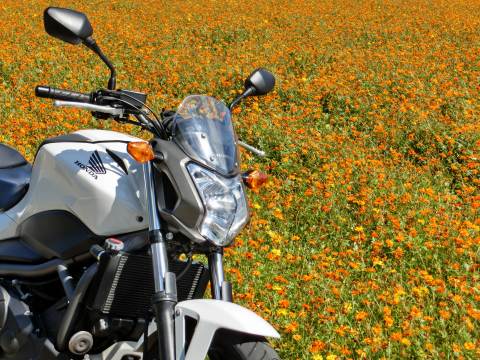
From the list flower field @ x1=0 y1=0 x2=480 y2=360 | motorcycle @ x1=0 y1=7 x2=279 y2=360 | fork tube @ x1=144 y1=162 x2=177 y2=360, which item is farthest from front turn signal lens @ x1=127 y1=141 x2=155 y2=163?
flower field @ x1=0 y1=0 x2=480 y2=360

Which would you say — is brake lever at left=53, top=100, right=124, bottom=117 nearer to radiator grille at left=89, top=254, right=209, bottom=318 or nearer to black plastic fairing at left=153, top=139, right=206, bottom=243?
black plastic fairing at left=153, top=139, right=206, bottom=243

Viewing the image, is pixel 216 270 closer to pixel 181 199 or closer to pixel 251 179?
pixel 181 199

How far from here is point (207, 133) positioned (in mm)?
2627

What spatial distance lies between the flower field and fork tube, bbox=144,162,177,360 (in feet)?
5.55

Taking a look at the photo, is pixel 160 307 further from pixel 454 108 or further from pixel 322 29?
pixel 322 29

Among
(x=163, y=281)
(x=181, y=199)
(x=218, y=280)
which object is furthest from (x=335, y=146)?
(x=163, y=281)

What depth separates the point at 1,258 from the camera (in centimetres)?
326

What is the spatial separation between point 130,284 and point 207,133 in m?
0.74

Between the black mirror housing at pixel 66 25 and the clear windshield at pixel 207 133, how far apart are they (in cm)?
51

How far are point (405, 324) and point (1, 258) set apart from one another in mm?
2412

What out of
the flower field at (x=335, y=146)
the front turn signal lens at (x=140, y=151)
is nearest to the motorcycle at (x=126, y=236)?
the front turn signal lens at (x=140, y=151)

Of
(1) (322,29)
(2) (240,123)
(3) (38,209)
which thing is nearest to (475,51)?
(1) (322,29)

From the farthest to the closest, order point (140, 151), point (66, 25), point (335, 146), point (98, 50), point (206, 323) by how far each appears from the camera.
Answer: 1. point (335, 146)
2. point (98, 50)
3. point (66, 25)
4. point (140, 151)
5. point (206, 323)

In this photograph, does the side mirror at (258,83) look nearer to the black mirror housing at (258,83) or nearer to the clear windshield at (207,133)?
the black mirror housing at (258,83)
